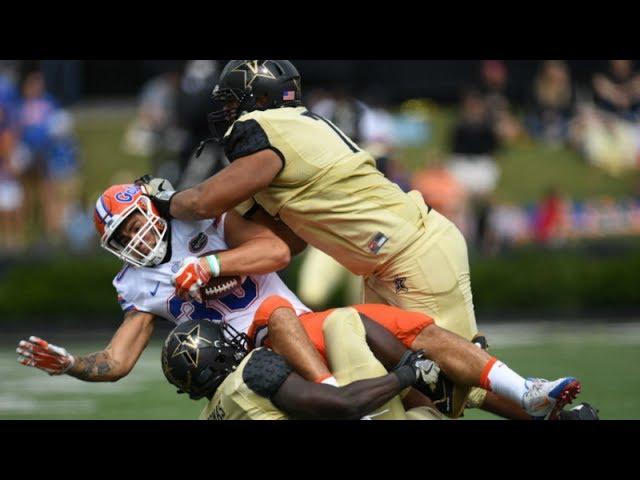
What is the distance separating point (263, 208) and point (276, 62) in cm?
69

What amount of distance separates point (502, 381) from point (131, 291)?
5.72ft

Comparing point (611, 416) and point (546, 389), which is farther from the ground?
point (546, 389)

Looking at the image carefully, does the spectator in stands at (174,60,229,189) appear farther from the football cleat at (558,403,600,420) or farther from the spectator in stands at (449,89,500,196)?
the football cleat at (558,403,600,420)

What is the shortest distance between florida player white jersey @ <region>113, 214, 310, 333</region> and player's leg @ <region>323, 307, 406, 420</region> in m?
0.46

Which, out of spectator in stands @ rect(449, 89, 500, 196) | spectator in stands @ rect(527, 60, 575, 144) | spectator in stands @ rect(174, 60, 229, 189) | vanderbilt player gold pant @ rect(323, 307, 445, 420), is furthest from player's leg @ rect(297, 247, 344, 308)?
spectator in stands @ rect(527, 60, 575, 144)

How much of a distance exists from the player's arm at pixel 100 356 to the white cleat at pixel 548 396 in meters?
1.76

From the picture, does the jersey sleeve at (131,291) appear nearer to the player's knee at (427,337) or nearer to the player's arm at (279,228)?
the player's arm at (279,228)

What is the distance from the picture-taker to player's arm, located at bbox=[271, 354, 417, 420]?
16.5 ft

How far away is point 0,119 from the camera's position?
45.3ft

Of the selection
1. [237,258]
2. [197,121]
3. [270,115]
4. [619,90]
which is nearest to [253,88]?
[270,115]

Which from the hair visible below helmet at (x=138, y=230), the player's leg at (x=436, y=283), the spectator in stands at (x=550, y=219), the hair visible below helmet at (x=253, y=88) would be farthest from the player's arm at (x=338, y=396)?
the spectator in stands at (x=550, y=219)

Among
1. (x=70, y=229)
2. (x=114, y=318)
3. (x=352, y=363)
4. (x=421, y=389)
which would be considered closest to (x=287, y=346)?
(x=352, y=363)

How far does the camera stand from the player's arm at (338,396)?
16.5 ft
